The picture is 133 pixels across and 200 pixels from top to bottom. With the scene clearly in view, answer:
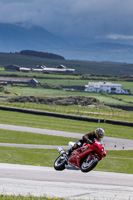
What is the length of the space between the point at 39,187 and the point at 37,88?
13537 cm

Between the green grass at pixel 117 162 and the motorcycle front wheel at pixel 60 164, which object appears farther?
the green grass at pixel 117 162

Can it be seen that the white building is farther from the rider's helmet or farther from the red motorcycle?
the rider's helmet

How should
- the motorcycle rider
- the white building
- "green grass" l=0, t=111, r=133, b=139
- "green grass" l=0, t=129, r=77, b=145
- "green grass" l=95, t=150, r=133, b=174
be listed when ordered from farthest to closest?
the white building < "green grass" l=0, t=111, r=133, b=139 < "green grass" l=0, t=129, r=77, b=145 < "green grass" l=95, t=150, r=133, b=174 < the motorcycle rider

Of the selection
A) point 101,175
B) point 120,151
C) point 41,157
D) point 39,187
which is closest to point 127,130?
point 120,151

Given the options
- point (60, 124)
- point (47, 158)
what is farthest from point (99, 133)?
point (60, 124)

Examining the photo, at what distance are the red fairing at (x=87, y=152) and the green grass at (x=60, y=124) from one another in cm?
4655

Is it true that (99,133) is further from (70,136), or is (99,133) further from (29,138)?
(70,136)

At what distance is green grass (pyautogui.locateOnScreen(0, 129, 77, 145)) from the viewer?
57334 millimetres

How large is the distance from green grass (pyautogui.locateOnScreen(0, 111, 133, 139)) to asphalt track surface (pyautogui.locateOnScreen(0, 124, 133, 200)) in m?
40.1

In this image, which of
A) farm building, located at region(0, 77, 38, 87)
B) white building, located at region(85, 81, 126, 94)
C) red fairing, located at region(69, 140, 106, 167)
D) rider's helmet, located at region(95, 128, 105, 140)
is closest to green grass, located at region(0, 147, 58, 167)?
red fairing, located at region(69, 140, 106, 167)

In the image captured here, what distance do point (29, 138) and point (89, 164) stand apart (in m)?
40.3

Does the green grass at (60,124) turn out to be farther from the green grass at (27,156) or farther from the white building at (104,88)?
the white building at (104,88)

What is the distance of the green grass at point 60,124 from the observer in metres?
71.0

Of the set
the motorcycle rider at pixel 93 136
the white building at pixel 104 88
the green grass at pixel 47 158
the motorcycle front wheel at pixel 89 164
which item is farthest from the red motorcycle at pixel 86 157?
the white building at pixel 104 88
